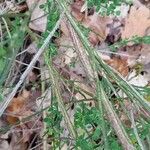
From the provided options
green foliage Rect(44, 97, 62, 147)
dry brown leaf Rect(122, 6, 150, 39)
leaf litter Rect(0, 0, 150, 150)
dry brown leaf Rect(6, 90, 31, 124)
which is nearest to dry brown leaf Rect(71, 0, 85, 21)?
leaf litter Rect(0, 0, 150, 150)

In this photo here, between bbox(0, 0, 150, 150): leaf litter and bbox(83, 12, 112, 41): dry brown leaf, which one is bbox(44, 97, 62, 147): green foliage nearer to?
bbox(0, 0, 150, 150): leaf litter

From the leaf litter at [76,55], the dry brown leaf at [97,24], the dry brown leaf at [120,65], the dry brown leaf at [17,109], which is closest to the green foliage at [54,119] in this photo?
the leaf litter at [76,55]

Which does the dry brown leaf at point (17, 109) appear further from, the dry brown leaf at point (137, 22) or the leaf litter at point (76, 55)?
the dry brown leaf at point (137, 22)

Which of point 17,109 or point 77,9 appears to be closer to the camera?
point 17,109

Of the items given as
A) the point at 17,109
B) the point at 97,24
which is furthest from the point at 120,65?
the point at 17,109

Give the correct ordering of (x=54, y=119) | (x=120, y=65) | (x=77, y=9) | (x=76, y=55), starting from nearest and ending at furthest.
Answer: (x=54, y=119) < (x=76, y=55) < (x=120, y=65) < (x=77, y=9)

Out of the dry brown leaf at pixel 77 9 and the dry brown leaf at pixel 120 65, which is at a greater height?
the dry brown leaf at pixel 77 9

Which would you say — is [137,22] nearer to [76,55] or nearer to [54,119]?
[76,55]

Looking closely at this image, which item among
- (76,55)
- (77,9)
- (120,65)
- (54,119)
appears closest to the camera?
(54,119)

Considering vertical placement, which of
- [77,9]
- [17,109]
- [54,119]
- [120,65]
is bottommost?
[17,109]
